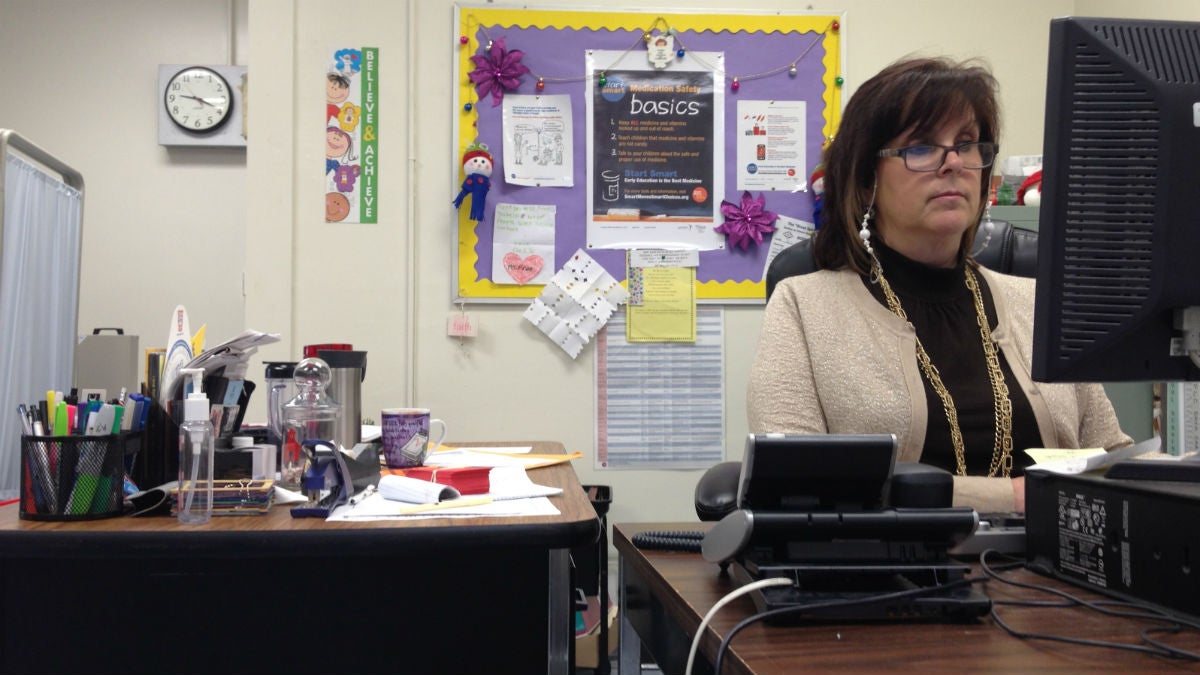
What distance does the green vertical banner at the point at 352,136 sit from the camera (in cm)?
281

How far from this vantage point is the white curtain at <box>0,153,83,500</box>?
5.81 feet

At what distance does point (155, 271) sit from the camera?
11.7 ft

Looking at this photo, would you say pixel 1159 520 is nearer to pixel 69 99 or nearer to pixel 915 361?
pixel 915 361

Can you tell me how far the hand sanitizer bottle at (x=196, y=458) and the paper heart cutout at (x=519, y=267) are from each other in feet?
5.92

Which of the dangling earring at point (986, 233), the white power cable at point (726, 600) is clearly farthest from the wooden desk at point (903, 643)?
the dangling earring at point (986, 233)

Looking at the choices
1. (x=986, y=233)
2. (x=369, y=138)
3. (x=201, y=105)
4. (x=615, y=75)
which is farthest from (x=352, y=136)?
(x=986, y=233)

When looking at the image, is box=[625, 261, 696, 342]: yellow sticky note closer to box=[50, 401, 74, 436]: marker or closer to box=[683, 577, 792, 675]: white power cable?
box=[50, 401, 74, 436]: marker

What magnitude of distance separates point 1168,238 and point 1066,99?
15 cm

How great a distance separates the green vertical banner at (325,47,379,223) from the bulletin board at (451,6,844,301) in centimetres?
26

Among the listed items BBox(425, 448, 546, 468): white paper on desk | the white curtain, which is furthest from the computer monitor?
the white curtain

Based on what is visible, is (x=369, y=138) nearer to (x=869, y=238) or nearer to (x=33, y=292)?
(x=33, y=292)

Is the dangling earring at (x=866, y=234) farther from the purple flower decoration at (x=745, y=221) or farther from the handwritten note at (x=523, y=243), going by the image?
the handwritten note at (x=523, y=243)

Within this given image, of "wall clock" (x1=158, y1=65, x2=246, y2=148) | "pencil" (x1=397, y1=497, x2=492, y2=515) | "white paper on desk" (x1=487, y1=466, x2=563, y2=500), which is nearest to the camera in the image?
"pencil" (x1=397, y1=497, x2=492, y2=515)

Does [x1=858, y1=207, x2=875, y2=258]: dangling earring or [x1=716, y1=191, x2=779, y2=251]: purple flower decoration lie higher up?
[x1=716, y1=191, x2=779, y2=251]: purple flower decoration
